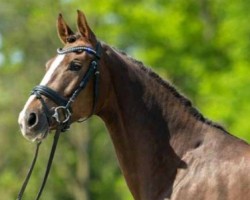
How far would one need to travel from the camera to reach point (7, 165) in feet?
112

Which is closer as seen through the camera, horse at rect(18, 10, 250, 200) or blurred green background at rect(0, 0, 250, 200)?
horse at rect(18, 10, 250, 200)

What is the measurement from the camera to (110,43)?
30422 mm

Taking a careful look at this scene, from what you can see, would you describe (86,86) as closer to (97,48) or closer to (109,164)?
(97,48)

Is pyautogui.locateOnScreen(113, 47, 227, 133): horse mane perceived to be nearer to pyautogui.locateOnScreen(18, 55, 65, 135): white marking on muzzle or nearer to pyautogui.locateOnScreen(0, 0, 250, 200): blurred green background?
pyautogui.locateOnScreen(18, 55, 65, 135): white marking on muzzle

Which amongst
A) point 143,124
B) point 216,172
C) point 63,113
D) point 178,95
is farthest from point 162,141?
point 63,113

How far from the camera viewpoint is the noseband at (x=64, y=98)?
7250 millimetres

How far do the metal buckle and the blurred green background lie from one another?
1861 cm

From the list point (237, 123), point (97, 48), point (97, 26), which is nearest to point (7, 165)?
point (97, 26)

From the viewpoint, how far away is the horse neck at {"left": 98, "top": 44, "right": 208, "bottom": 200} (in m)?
7.37

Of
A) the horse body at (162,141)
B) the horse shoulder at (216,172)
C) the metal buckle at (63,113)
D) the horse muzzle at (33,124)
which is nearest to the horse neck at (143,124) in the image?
the horse body at (162,141)

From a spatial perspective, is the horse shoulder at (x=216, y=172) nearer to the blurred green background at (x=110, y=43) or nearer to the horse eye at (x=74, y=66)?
the horse eye at (x=74, y=66)

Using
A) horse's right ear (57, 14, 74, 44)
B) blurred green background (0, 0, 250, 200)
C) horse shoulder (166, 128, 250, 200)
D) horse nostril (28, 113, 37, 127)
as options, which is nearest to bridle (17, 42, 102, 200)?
horse nostril (28, 113, 37, 127)

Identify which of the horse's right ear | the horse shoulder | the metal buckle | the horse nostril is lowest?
the horse shoulder

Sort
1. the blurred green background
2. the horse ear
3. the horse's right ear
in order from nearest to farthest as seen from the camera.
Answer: the horse ear, the horse's right ear, the blurred green background
